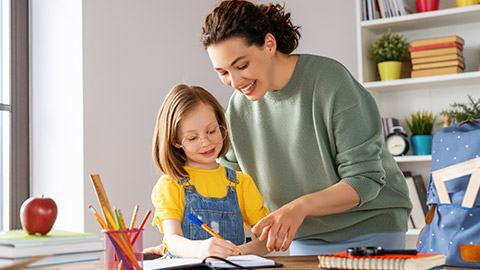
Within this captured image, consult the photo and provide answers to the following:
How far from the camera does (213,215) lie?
4.63 ft

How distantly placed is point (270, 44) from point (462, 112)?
1.88m

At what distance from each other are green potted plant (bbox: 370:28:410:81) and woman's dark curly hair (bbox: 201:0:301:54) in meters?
1.67

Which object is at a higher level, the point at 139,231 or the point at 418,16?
the point at 418,16

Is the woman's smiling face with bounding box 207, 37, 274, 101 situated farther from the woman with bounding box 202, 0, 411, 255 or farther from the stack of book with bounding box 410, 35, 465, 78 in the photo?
the stack of book with bounding box 410, 35, 465, 78

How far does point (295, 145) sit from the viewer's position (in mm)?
Result: 1557

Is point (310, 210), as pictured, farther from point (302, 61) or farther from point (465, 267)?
point (302, 61)

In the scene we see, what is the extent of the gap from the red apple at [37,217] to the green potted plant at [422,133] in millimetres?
2459

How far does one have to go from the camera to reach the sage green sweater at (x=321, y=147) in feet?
4.76

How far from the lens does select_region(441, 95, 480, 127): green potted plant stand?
289 cm

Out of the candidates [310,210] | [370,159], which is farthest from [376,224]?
[310,210]

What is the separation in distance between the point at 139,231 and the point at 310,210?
0.44 meters

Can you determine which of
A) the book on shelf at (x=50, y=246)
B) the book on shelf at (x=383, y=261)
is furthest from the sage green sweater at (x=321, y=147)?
the book on shelf at (x=50, y=246)

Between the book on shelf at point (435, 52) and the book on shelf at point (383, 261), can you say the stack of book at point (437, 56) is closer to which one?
the book on shelf at point (435, 52)

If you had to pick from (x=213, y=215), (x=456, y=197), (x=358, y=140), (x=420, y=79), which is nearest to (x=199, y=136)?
(x=213, y=215)
